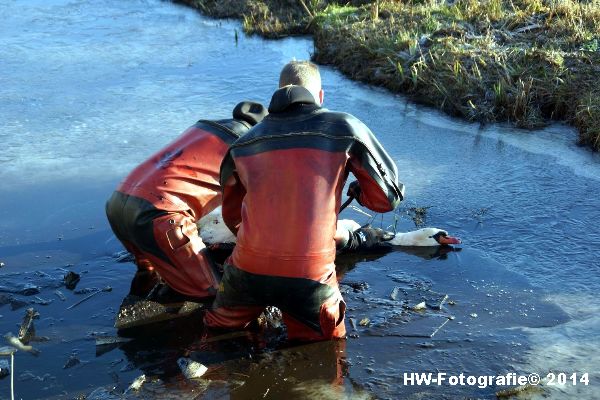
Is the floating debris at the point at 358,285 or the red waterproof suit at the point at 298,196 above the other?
the red waterproof suit at the point at 298,196

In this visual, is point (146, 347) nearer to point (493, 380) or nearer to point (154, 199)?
→ point (154, 199)

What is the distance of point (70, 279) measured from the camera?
5652 millimetres

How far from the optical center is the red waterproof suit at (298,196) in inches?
176

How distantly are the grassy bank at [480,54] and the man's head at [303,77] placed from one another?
359cm

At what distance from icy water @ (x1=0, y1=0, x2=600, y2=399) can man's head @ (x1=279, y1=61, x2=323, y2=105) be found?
134cm

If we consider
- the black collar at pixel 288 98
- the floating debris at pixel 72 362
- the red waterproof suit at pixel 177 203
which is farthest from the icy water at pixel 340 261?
the black collar at pixel 288 98

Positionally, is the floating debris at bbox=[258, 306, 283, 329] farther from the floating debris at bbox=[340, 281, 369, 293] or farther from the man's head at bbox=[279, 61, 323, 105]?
the man's head at bbox=[279, 61, 323, 105]

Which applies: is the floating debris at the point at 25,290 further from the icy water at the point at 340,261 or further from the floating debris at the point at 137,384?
the floating debris at the point at 137,384

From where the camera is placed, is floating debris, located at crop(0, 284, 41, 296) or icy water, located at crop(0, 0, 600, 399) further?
floating debris, located at crop(0, 284, 41, 296)

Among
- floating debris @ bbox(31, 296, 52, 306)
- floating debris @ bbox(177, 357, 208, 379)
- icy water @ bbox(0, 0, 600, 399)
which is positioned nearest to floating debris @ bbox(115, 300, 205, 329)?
icy water @ bbox(0, 0, 600, 399)

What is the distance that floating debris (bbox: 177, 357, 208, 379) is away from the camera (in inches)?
178

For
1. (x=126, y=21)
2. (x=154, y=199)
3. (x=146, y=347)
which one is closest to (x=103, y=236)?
(x=154, y=199)

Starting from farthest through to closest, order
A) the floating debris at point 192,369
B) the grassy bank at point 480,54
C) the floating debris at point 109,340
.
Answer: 1. the grassy bank at point 480,54
2. the floating debris at point 109,340
3. the floating debris at point 192,369

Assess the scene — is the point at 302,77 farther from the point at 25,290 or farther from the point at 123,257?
the point at 25,290
